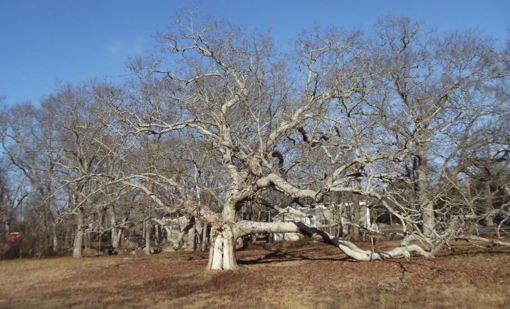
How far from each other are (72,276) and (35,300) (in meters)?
5.19

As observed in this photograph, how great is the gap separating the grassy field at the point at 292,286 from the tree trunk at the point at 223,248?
1.81 feet

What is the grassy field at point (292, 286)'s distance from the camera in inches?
342

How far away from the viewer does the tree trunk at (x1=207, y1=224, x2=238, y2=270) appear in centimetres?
1359

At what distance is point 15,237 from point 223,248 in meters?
18.7

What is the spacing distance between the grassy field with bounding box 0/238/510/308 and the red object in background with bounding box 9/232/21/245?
36.1 ft

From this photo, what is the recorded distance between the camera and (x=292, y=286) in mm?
10758

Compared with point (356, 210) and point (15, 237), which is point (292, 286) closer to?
point (356, 210)

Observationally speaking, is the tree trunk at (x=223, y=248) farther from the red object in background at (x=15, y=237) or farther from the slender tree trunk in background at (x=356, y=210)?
the red object in background at (x=15, y=237)

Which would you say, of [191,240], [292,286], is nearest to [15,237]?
[191,240]

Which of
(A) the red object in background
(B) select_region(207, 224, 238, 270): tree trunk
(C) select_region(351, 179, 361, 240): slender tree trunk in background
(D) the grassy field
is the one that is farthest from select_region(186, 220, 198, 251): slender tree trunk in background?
(B) select_region(207, 224, 238, 270): tree trunk

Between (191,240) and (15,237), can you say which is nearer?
(15,237)

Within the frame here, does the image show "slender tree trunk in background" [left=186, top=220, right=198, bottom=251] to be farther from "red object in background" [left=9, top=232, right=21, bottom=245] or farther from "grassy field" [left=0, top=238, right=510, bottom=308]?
"grassy field" [left=0, top=238, right=510, bottom=308]

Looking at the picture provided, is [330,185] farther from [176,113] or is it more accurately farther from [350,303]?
[176,113]

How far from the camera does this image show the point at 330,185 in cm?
1204
